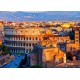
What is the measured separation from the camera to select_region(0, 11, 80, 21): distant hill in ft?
31.0

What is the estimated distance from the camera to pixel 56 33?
961 cm

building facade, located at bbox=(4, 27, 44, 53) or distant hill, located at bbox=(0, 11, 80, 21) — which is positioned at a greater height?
distant hill, located at bbox=(0, 11, 80, 21)

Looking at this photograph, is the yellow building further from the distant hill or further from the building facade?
the building facade

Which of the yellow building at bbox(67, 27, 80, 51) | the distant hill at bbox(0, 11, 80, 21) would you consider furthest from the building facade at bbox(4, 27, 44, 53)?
the yellow building at bbox(67, 27, 80, 51)

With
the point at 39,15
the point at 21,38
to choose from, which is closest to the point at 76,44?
the point at 39,15

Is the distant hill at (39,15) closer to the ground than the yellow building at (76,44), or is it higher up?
higher up

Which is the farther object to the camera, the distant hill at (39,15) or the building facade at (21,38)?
the building facade at (21,38)

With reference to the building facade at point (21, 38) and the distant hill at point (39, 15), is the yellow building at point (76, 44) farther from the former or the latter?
the building facade at point (21, 38)

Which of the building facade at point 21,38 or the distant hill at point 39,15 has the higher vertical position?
the distant hill at point 39,15

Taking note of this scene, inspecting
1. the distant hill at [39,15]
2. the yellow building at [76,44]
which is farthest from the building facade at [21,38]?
the yellow building at [76,44]

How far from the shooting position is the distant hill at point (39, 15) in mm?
9438

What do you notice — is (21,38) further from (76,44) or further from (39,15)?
(76,44)

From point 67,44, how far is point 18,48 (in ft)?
2.47

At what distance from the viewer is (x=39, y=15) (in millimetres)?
9484
